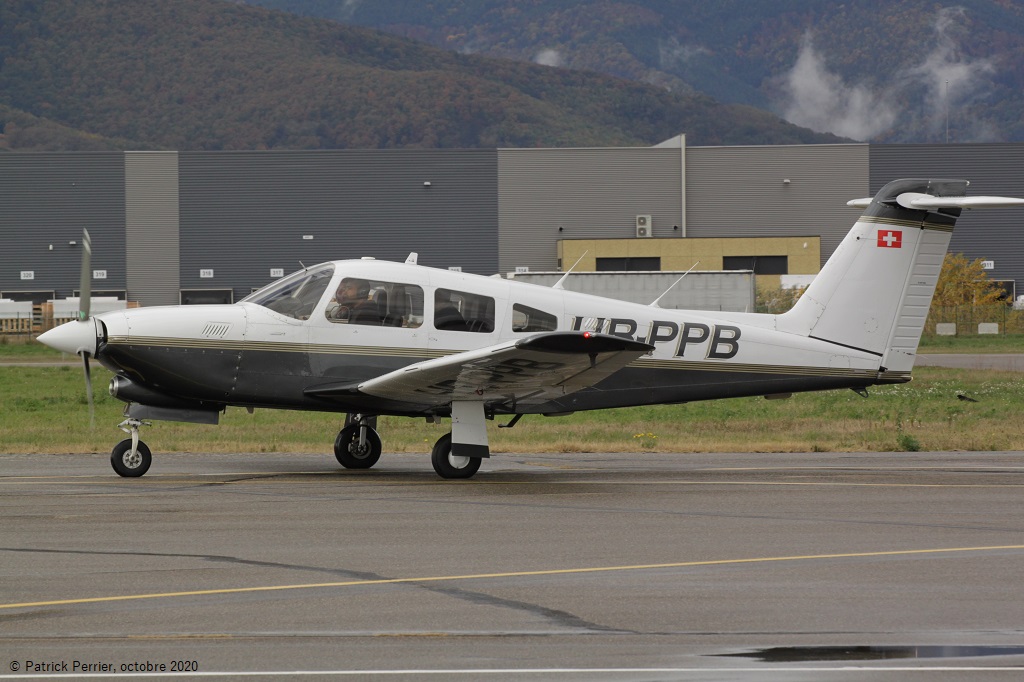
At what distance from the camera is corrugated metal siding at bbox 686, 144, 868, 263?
A: 217ft

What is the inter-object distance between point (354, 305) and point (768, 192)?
182ft

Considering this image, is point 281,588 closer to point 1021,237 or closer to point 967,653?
point 967,653

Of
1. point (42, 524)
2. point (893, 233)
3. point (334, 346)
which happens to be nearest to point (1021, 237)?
point (893, 233)

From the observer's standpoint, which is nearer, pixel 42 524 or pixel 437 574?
pixel 437 574

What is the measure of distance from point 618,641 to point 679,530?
3.64 meters

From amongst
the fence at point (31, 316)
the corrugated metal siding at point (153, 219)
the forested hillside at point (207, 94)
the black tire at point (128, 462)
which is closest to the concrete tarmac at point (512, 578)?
the black tire at point (128, 462)

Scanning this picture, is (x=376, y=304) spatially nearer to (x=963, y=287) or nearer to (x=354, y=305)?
(x=354, y=305)

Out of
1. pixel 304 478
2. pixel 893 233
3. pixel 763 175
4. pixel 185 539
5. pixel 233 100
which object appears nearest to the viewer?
pixel 185 539

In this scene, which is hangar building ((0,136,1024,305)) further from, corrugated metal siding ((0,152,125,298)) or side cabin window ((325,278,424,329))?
side cabin window ((325,278,424,329))

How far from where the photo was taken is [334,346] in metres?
13.4

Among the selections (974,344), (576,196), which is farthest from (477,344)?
(576,196)

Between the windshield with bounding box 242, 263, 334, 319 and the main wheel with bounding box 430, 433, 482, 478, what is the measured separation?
206 cm

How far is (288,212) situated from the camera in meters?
65.6

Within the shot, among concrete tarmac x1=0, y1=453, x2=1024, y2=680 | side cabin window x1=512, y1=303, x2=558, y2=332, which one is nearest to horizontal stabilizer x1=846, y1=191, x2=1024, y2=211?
concrete tarmac x1=0, y1=453, x2=1024, y2=680
